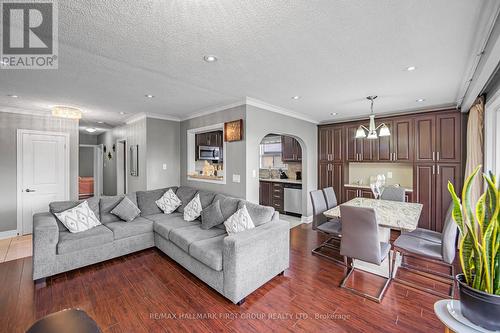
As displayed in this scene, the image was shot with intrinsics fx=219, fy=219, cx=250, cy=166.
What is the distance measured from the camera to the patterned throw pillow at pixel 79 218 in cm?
305

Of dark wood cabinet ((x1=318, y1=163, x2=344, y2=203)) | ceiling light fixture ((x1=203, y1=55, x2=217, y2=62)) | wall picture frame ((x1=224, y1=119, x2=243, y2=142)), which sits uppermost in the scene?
ceiling light fixture ((x1=203, y1=55, x2=217, y2=62))

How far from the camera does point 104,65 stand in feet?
7.92

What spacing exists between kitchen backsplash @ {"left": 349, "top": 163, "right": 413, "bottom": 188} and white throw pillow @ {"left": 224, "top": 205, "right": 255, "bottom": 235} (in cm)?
378

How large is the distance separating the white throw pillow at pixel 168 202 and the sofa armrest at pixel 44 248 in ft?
5.24

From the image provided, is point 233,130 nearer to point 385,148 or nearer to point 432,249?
point 432,249

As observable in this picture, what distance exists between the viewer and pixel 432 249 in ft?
8.29

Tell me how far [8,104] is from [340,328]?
620cm

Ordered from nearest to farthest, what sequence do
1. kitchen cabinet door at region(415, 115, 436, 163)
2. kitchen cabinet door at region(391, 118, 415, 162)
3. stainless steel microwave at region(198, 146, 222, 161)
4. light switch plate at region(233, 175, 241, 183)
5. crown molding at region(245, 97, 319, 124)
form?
crown molding at region(245, 97, 319, 124) < light switch plate at region(233, 175, 241, 183) < kitchen cabinet door at region(415, 115, 436, 163) < kitchen cabinet door at region(391, 118, 415, 162) < stainless steel microwave at region(198, 146, 222, 161)

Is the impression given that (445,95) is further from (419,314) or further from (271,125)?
(419,314)

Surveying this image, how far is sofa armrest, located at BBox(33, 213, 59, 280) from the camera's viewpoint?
258cm

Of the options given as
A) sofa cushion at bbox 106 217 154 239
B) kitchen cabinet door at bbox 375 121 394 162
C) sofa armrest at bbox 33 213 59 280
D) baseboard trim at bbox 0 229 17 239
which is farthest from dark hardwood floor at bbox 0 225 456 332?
kitchen cabinet door at bbox 375 121 394 162

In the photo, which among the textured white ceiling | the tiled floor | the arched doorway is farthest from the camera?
Result: the arched doorway

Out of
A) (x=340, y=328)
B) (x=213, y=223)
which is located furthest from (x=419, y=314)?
(x=213, y=223)

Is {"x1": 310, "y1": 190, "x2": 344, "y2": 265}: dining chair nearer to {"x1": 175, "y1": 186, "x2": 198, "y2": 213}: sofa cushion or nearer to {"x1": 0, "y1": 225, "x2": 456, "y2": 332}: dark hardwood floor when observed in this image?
{"x1": 0, "y1": 225, "x2": 456, "y2": 332}: dark hardwood floor
